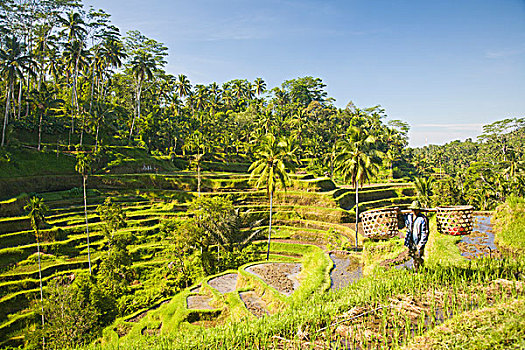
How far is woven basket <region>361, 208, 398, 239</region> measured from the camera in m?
6.83

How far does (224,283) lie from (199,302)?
8.97ft

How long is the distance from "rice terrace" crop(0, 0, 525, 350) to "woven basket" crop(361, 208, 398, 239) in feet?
0.11

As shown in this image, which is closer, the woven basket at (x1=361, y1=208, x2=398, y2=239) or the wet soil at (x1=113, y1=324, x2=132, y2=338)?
the woven basket at (x1=361, y1=208, x2=398, y2=239)

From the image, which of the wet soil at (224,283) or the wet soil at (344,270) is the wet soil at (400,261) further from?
the wet soil at (224,283)

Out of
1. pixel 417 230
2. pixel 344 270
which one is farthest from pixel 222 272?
pixel 417 230

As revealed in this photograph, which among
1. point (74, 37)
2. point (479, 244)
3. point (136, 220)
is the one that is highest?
point (74, 37)

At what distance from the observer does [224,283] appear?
67.9 feet

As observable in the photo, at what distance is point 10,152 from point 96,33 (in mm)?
26057

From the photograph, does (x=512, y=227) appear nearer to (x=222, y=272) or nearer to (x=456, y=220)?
(x=456, y=220)

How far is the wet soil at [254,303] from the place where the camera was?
15330 millimetres

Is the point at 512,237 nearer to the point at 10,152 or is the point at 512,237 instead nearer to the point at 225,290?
the point at 225,290

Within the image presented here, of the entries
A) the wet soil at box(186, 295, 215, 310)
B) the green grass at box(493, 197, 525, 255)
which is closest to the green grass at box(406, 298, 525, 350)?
the green grass at box(493, 197, 525, 255)

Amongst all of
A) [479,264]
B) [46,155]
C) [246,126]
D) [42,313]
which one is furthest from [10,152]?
[479,264]

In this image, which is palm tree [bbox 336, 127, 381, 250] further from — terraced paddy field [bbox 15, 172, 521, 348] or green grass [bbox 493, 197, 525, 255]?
green grass [bbox 493, 197, 525, 255]
